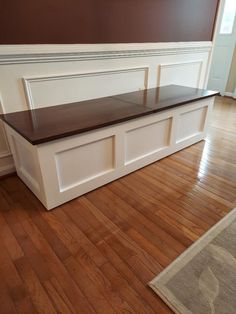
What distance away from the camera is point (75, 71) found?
191 centimetres

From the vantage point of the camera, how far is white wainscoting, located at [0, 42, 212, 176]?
1639 millimetres

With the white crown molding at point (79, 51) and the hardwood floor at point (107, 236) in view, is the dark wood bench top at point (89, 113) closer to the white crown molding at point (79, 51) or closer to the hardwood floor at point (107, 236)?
the white crown molding at point (79, 51)

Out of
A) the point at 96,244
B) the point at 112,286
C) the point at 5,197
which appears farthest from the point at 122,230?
the point at 5,197

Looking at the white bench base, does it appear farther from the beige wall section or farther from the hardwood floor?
the beige wall section

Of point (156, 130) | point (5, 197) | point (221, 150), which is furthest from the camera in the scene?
point (221, 150)

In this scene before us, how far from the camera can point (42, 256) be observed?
121 centimetres

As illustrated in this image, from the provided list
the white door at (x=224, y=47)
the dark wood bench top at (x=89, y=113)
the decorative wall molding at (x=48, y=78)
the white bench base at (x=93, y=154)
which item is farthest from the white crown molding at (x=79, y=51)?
the white door at (x=224, y=47)

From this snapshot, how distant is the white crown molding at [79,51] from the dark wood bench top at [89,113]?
36cm

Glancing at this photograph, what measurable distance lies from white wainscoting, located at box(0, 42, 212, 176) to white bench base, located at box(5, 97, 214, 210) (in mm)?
297

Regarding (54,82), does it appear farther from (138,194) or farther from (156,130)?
(138,194)

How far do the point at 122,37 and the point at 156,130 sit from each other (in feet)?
3.09

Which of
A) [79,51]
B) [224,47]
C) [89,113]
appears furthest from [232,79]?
[89,113]

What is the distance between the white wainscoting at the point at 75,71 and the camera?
1.64 meters

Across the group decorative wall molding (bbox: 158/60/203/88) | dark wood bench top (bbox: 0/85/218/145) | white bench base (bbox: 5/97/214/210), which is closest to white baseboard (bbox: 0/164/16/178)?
white bench base (bbox: 5/97/214/210)
